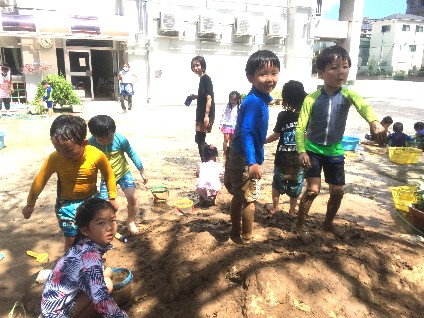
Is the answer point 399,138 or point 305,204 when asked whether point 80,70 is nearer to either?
point 399,138

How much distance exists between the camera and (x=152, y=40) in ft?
56.4

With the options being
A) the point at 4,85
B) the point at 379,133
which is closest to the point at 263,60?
the point at 379,133

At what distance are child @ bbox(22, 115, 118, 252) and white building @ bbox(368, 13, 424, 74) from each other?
194 ft

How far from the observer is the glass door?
55.4 feet

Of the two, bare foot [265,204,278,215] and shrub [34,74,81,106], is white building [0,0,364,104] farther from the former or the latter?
bare foot [265,204,278,215]

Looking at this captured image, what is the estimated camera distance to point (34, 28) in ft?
47.2

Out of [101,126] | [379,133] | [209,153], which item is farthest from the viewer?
[209,153]

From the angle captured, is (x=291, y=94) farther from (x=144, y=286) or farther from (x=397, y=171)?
(x=397, y=171)

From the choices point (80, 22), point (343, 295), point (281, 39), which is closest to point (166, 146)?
point (343, 295)

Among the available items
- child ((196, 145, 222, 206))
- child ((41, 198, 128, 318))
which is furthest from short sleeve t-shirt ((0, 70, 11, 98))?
child ((41, 198, 128, 318))

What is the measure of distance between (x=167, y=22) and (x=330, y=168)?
50.2 feet

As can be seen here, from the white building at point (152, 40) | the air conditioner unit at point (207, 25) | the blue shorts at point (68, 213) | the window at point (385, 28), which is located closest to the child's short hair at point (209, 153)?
the blue shorts at point (68, 213)

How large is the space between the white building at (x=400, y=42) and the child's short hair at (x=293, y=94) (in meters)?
57.2

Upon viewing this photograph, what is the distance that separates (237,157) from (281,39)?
62.1 ft
